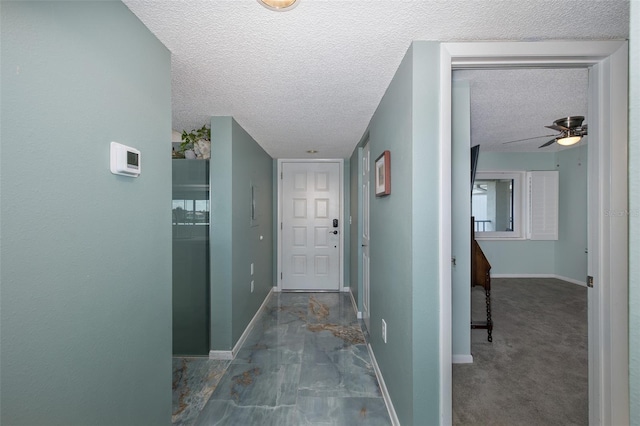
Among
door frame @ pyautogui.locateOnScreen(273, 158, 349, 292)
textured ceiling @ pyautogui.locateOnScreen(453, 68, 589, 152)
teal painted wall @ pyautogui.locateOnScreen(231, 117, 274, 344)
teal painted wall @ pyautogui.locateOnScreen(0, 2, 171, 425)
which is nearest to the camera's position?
teal painted wall @ pyautogui.locateOnScreen(0, 2, 171, 425)

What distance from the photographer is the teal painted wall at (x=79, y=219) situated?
2.41 ft

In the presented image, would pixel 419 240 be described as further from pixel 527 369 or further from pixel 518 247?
pixel 518 247

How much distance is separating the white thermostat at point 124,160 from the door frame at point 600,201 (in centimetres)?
144

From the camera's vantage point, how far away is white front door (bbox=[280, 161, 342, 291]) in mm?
4578


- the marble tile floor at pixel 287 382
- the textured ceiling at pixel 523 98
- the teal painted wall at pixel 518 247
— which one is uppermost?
the textured ceiling at pixel 523 98

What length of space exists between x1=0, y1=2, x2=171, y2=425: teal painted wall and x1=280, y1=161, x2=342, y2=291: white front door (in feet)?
10.5

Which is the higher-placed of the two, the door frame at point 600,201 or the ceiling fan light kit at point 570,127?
the ceiling fan light kit at point 570,127

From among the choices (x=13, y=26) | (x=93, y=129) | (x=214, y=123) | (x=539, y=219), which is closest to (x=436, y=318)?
(x=93, y=129)

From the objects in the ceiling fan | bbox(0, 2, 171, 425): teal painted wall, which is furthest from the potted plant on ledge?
the ceiling fan

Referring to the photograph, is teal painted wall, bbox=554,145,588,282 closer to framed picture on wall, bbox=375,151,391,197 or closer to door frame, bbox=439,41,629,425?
door frame, bbox=439,41,629,425

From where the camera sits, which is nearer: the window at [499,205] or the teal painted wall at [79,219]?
the teal painted wall at [79,219]

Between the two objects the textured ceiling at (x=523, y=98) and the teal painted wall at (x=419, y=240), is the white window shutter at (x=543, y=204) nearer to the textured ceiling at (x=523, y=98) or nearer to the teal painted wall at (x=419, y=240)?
the textured ceiling at (x=523, y=98)

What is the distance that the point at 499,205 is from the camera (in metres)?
5.24

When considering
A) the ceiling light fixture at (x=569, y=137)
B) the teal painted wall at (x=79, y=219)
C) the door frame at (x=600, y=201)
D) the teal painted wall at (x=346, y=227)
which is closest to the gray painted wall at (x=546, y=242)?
the ceiling light fixture at (x=569, y=137)
